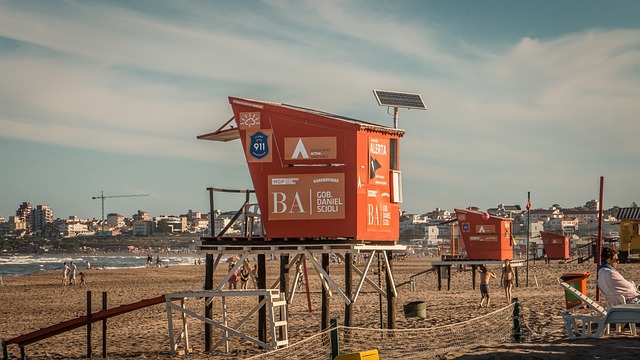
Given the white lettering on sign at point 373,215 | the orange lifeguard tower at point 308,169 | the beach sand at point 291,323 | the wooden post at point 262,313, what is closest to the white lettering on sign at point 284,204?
the orange lifeguard tower at point 308,169

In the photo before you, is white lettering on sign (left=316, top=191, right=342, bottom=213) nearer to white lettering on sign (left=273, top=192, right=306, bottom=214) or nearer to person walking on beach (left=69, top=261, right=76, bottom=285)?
white lettering on sign (left=273, top=192, right=306, bottom=214)

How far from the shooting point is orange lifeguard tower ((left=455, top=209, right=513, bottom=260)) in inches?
1699

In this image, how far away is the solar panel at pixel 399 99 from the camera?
22.3 m

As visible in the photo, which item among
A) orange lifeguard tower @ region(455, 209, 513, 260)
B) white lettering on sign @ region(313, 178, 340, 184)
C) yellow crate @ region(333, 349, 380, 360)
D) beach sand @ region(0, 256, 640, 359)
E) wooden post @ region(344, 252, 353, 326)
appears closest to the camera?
yellow crate @ region(333, 349, 380, 360)

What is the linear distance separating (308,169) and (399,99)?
442 cm

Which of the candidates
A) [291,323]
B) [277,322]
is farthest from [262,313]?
[291,323]

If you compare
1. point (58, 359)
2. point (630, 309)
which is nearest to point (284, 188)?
point (58, 359)

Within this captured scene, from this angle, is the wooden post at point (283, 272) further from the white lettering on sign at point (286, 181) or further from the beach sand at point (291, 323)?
the white lettering on sign at point (286, 181)

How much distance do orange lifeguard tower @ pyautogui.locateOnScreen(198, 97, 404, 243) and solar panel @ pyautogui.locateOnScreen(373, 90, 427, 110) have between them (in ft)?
8.16

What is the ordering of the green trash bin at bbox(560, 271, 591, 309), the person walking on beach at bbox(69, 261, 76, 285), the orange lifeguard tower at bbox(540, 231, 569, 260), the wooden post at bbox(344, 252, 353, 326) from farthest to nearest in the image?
the orange lifeguard tower at bbox(540, 231, 569, 260) < the person walking on beach at bbox(69, 261, 76, 285) < the wooden post at bbox(344, 252, 353, 326) < the green trash bin at bbox(560, 271, 591, 309)

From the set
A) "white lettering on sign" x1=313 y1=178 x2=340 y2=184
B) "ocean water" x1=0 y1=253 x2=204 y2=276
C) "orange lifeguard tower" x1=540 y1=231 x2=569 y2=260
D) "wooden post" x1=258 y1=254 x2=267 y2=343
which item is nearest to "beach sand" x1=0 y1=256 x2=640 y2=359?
"wooden post" x1=258 y1=254 x2=267 y2=343

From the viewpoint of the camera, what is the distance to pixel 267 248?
19.5 meters

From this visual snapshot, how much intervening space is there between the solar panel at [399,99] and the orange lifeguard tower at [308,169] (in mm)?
2489

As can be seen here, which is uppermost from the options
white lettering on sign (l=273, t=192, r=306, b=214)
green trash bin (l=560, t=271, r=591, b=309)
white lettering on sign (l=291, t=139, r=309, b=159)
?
white lettering on sign (l=291, t=139, r=309, b=159)
